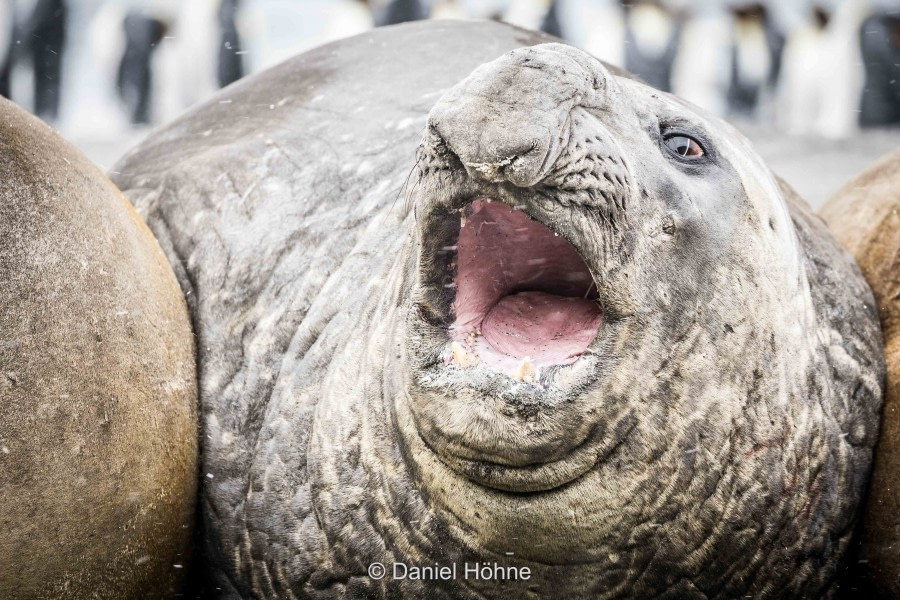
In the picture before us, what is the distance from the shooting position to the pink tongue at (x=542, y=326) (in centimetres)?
260

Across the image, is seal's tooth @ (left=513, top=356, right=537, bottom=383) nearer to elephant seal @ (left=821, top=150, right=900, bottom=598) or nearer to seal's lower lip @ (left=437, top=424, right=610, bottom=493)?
seal's lower lip @ (left=437, top=424, right=610, bottom=493)

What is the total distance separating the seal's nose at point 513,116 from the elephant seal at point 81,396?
1170mm

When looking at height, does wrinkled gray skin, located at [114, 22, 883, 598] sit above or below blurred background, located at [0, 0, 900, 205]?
below

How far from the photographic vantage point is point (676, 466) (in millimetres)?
2740

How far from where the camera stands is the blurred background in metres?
12.8

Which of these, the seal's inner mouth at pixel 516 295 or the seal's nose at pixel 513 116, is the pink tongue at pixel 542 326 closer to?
the seal's inner mouth at pixel 516 295

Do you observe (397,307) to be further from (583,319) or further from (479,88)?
(479,88)

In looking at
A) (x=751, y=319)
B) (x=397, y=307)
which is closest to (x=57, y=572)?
(x=397, y=307)

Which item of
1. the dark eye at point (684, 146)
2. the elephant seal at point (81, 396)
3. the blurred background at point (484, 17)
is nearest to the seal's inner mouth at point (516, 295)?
the dark eye at point (684, 146)

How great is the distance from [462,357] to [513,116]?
53 cm

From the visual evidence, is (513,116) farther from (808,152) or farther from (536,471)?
(808,152)

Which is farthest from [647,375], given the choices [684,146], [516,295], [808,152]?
[808,152]

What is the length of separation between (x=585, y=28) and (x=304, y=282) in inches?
419

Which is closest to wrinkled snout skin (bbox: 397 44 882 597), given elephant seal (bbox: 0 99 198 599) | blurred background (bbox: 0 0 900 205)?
elephant seal (bbox: 0 99 198 599)
